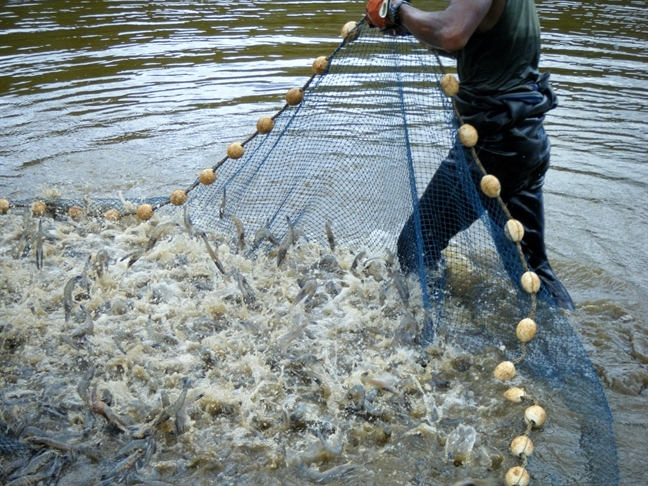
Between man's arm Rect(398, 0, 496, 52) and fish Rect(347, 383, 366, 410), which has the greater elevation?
man's arm Rect(398, 0, 496, 52)

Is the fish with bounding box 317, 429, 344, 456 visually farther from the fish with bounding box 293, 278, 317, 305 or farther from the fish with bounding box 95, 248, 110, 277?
the fish with bounding box 95, 248, 110, 277

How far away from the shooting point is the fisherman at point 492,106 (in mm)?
3230

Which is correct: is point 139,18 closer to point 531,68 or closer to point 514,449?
point 531,68

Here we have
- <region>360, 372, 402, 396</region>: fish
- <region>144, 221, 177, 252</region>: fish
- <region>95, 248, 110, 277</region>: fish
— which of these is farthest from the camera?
<region>144, 221, 177, 252</region>: fish

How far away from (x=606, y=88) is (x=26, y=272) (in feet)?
23.8

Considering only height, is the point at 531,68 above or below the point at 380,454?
above

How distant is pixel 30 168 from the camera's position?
6.12 m

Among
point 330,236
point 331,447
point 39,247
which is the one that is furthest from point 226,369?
point 39,247

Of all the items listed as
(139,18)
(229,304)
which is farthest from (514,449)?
(139,18)

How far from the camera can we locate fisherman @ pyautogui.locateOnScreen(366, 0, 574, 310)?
323cm

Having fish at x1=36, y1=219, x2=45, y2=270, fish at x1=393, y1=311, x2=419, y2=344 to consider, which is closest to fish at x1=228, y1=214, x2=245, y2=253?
fish at x1=36, y1=219, x2=45, y2=270

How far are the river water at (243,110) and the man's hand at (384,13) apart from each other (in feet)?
6.98

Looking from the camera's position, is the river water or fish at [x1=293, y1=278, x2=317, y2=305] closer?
fish at [x1=293, y1=278, x2=317, y2=305]

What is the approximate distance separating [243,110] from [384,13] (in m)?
4.34
